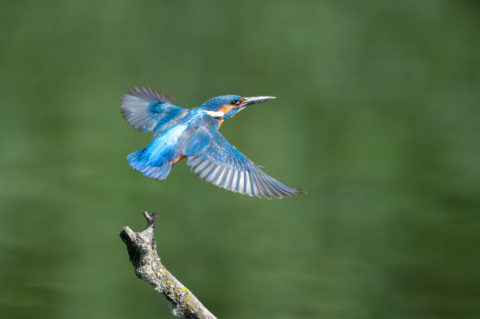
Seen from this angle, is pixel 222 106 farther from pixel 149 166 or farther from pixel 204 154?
pixel 149 166

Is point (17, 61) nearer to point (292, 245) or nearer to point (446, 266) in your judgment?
point (292, 245)

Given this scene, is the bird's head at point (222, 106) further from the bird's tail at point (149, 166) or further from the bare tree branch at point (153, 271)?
the bare tree branch at point (153, 271)

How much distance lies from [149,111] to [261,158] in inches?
180

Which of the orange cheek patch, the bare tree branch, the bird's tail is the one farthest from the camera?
the orange cheek patch

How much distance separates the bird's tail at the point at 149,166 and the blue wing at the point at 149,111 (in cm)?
23

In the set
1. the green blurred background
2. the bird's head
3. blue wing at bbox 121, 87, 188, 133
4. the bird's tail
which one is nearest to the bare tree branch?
the bird's tail

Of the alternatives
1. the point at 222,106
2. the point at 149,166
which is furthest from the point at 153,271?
the point at 222,106

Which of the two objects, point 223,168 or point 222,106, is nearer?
point 223,168

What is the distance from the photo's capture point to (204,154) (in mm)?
2490

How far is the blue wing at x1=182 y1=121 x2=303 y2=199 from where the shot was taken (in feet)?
7.91

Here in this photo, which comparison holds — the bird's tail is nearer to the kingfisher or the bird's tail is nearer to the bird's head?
the kingfisher

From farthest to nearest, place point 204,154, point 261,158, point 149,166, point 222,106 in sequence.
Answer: point 261,158 < point 222,106 < point 204,154 < point 149,166

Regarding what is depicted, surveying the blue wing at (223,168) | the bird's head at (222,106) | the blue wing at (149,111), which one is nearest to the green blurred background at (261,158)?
the blue wing at (149,111)

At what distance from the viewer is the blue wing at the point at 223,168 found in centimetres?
241
